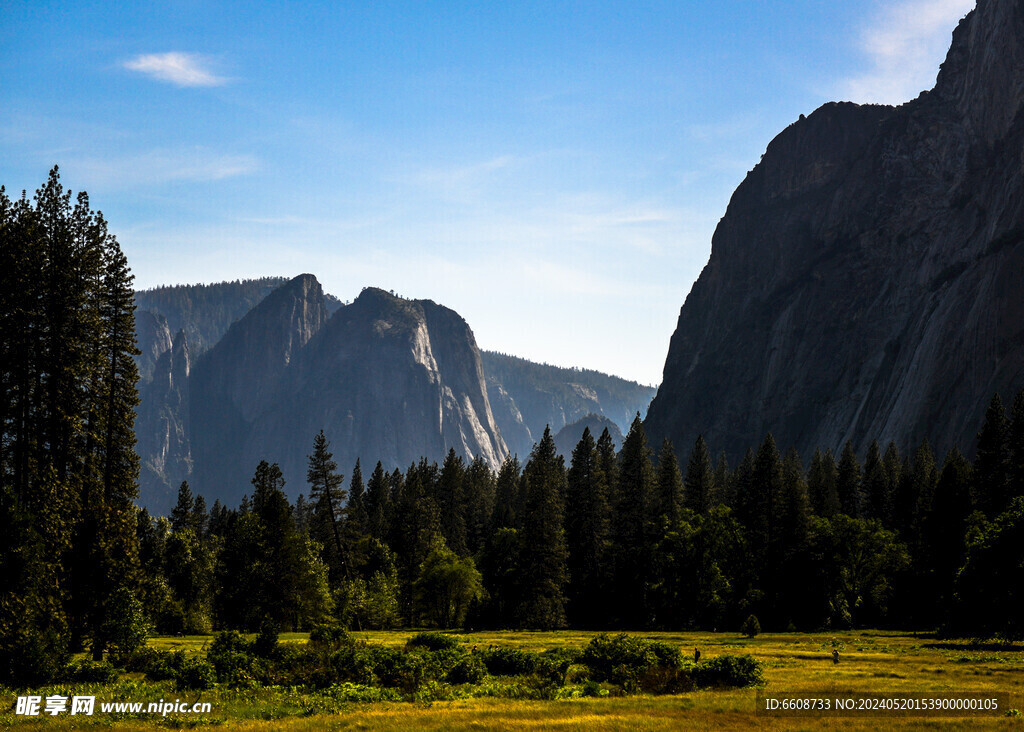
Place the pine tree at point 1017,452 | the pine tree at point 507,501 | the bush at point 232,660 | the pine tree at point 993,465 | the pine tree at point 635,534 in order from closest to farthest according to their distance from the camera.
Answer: the bush at point 232,660, the pine tree at point 1017,452, the pine tree at point 993,465, the pine tree at point 635,534, the pine tree at point 507,501

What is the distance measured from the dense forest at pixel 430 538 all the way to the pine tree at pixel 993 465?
237 mm

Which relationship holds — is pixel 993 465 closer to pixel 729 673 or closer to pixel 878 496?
pixel 878 496

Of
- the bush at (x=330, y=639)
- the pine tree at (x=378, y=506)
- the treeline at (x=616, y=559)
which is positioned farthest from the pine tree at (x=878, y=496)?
the bush at (x=330, y=639)

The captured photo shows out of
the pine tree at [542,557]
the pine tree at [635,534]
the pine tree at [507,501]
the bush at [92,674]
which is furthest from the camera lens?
the pine tree at [507,501]

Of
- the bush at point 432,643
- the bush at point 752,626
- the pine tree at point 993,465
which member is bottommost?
the bush at point 752,626

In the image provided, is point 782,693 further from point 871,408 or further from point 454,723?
point 871,408

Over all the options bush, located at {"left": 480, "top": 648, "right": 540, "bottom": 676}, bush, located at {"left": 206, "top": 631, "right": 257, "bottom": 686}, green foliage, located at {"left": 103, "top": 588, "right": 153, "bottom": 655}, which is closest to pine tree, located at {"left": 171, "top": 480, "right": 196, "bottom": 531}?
green foliage, located at {"left": 103, "top": 588, "right": 153, "bottom": 655}

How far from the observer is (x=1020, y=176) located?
14512 centimetres

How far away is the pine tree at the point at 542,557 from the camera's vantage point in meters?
71.6

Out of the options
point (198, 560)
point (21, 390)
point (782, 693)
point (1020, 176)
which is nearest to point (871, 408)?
point (1020, 176)

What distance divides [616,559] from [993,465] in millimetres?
35029

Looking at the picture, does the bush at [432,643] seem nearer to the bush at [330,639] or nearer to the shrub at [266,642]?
the bush at [330,639]

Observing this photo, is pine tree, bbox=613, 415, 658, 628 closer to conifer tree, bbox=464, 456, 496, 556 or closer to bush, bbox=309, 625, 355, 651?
conifer tree, bbox=464, 456, 496, 556

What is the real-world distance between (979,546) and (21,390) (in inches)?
2116
